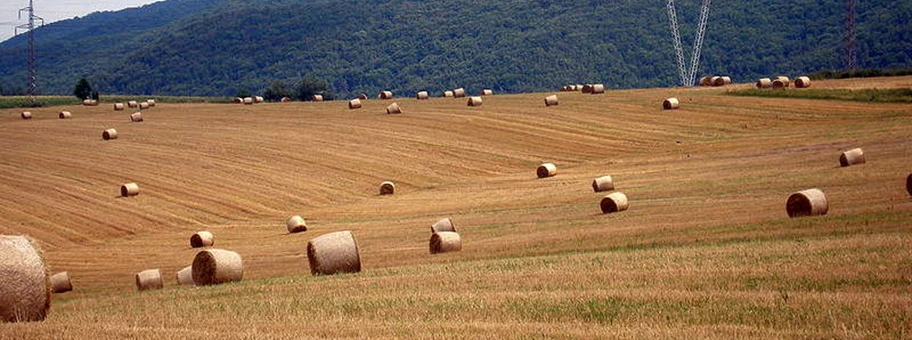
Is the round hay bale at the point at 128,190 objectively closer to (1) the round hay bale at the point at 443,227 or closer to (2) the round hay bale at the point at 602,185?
(1) the round hay bale at the point at 443,227

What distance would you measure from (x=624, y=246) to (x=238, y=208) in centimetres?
2100

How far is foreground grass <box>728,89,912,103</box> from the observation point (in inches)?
2420

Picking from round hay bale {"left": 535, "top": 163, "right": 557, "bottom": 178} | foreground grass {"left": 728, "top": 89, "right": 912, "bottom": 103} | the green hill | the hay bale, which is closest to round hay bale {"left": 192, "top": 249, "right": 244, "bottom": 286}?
round hay bale {"left": 535, "top": 163, "right": 557, "bottom": 178}

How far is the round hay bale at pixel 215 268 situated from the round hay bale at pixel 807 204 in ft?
37.0

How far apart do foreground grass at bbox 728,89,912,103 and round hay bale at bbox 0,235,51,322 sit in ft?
168

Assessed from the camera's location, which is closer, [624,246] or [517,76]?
[624,246]

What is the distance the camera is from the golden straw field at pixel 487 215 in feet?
48.5

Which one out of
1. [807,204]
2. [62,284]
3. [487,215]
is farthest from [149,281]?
[807,204]

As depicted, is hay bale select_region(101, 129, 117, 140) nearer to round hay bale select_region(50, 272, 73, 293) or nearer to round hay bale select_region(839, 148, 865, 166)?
round hay bale select_region(50, 272, 73, 293)

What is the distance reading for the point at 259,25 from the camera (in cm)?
17362

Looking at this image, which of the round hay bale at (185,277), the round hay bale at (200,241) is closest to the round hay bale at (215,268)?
the round hay bale at (185,277)

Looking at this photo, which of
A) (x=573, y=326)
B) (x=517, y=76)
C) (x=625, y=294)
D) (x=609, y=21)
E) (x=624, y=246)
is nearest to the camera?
(x=573, y=326)

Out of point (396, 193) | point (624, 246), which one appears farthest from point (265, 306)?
point (396, 193)

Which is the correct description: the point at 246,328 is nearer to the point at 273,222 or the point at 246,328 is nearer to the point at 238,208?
the point at 273,222
